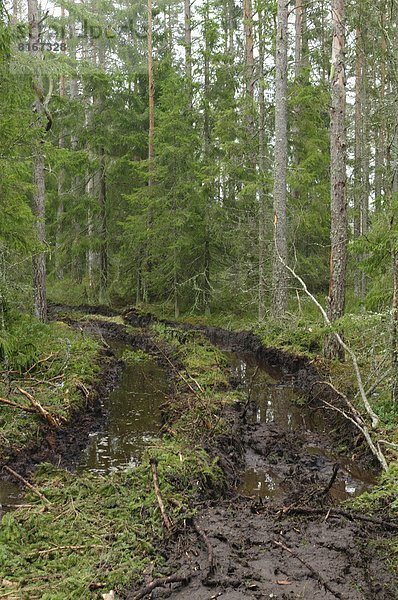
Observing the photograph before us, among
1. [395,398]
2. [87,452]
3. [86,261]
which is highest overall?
[86,261]

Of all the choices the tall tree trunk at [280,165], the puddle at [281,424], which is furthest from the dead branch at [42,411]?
the tall tree trunk at [280,165]

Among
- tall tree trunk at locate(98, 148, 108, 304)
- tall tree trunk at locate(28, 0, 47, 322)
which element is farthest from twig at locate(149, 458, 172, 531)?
tall tree trunk at locate(98, 148, 108, 304)

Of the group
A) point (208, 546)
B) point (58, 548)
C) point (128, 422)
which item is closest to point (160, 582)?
point (208, 546)

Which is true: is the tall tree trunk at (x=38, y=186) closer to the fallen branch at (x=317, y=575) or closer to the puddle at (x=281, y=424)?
the puddle at (x=281, y=424)

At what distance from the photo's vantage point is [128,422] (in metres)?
9.04

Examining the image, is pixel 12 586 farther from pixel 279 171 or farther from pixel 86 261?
pixel 86 261

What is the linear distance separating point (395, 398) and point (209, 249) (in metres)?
13.8

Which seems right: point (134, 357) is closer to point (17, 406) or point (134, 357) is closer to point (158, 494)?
point (17, 406)

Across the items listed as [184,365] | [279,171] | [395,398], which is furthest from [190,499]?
[279,171]

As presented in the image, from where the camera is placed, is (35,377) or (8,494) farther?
(35,377)

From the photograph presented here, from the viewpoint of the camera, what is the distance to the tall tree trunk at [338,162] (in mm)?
10703

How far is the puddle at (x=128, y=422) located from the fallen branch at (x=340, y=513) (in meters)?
2.70

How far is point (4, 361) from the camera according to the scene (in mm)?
8547

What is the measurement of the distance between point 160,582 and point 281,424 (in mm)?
5480
